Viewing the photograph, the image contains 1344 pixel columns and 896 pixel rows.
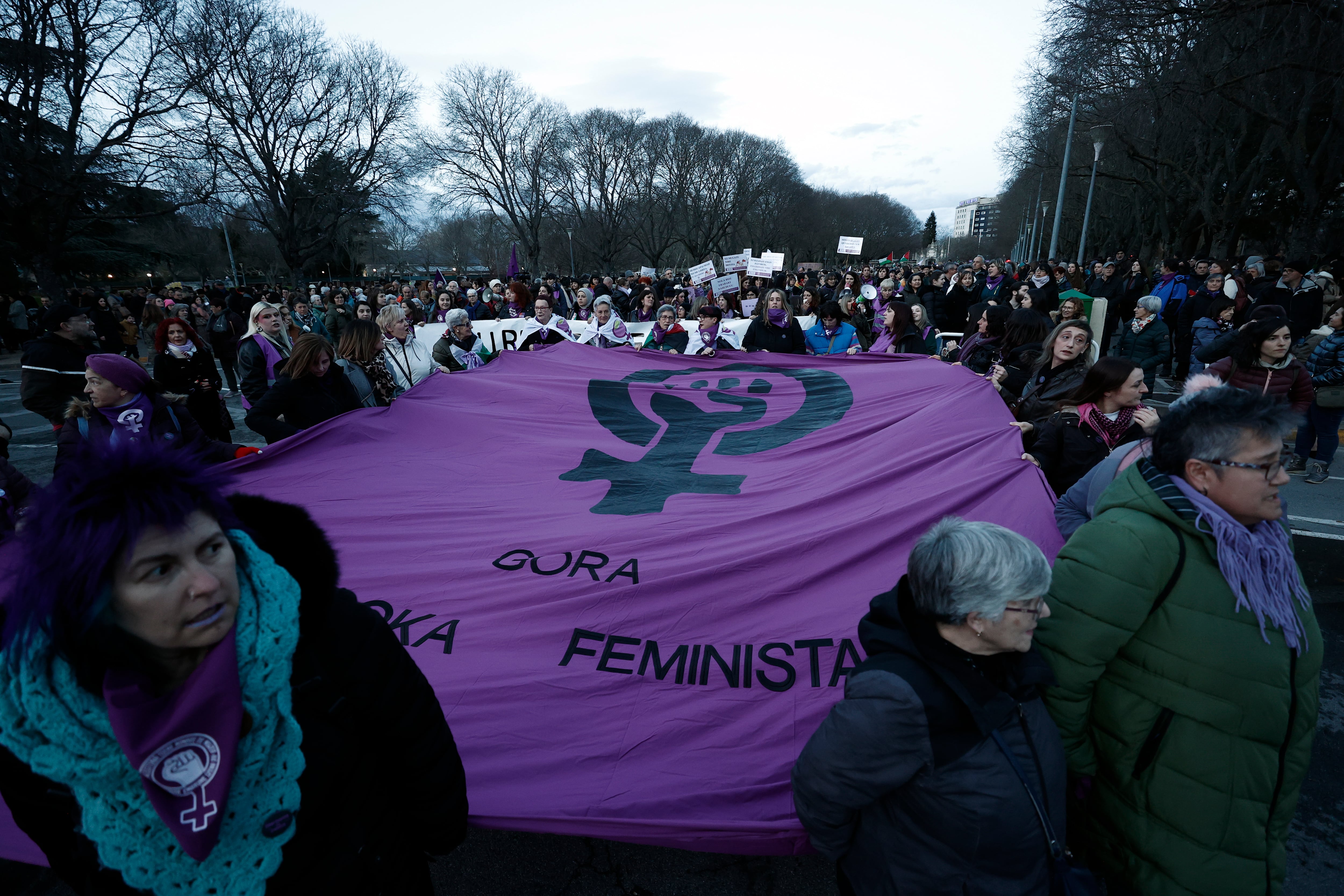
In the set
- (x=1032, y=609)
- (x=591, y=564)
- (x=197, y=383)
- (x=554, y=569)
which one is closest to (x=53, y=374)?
(x=197, y=383)

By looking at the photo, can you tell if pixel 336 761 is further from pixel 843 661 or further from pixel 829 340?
pixel 829 340

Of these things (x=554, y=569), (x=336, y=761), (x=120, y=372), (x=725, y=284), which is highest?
(x=725, y=284)

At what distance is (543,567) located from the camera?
3053mm

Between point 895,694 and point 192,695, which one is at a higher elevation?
point 192,695

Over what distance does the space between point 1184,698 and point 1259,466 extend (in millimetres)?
616

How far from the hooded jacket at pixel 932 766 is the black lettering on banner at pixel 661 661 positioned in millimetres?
918

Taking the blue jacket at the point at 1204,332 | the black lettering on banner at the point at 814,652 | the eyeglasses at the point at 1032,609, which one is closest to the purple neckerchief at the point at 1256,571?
the eyeglasses at the point at 1032,609

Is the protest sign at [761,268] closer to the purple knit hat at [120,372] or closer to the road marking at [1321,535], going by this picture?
the road marking at [1321,535]

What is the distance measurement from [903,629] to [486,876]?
2058mm

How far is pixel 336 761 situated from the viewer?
1374 mm

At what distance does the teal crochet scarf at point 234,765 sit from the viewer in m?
1.12

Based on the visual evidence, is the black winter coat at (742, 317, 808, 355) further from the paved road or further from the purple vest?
the paved road

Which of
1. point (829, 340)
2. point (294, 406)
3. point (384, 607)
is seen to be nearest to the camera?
point (384, 607)

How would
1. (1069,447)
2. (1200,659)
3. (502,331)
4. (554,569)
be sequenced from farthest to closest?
(502,331)
(1069,447)
(554,569)
(1200,659)
